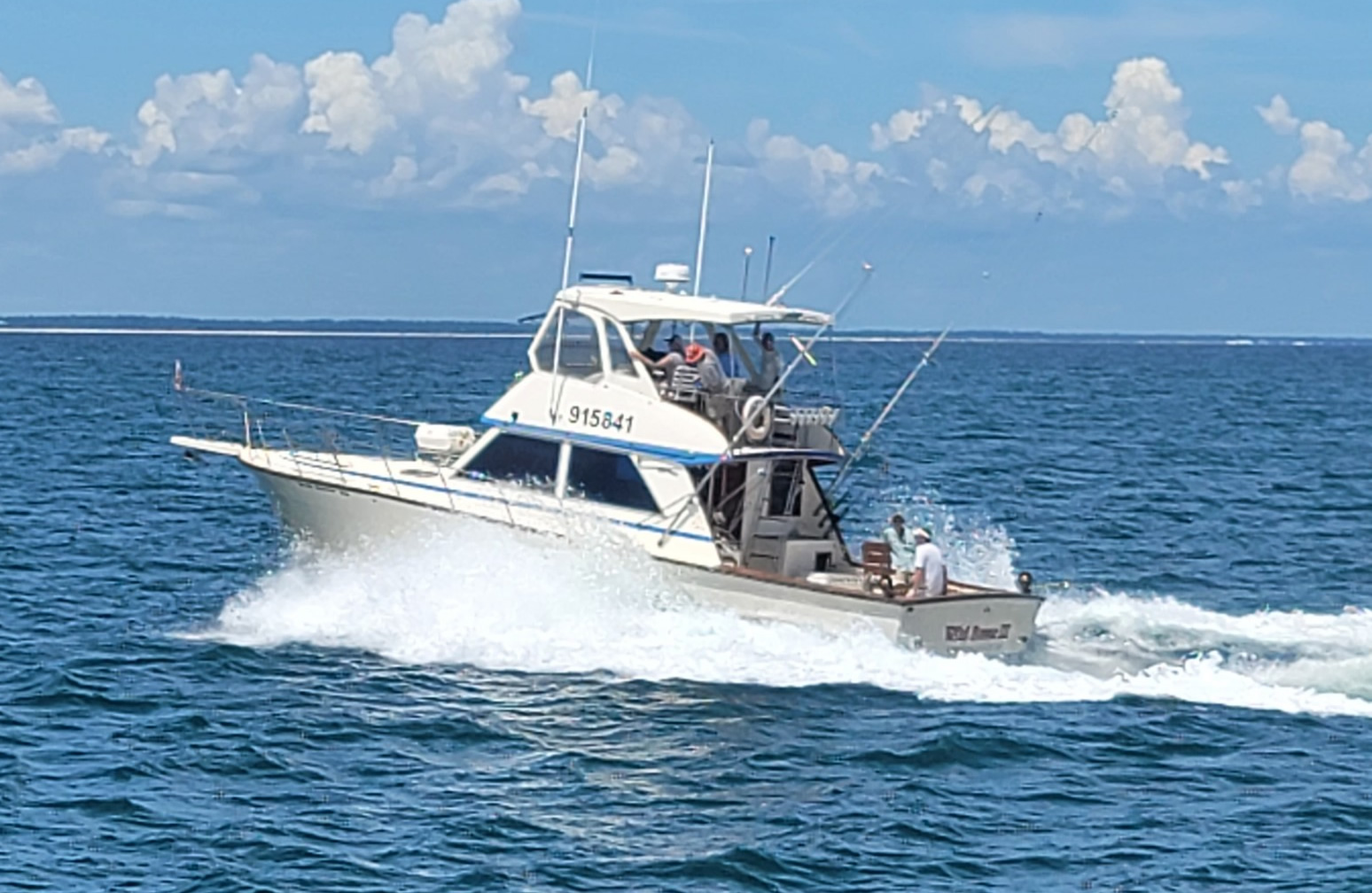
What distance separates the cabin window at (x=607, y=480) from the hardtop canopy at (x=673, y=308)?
1.45m

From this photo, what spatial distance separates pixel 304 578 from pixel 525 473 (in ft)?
9.11

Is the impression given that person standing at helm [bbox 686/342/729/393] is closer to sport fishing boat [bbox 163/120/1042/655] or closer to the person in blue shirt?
sport fishing boat [bbox 163/120/1042/655]

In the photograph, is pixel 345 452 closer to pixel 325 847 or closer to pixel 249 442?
pixel 249 442

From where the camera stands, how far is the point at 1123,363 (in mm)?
155125

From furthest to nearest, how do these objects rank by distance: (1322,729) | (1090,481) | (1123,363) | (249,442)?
(1123,363) → (1090,481) → (249,442) → (1322,729)

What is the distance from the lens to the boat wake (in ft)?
63.4

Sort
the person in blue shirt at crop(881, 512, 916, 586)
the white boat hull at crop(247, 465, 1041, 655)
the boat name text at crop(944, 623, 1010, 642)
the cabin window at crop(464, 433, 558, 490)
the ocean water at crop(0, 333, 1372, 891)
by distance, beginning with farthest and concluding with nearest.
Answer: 1. the cabin window at crop(464, 433, 558, 490)
2. the person in blue shirt at crop(881, 512, 916, 586)
3. the boat name text at crop(944, 623, 1010, 642)
4. the white boat hull at crop(247, 465, 1041, 655)
5. the ocean water at crop(0, 333, 1372, 891)

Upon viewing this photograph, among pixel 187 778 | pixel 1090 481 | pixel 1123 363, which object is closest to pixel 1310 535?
pixel 1090 481

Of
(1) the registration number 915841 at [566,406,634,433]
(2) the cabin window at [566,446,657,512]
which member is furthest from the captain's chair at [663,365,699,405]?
(2) the cabin window at [566,446,657,512]

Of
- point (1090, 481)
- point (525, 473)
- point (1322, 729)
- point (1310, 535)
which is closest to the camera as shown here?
point (1322, 729)

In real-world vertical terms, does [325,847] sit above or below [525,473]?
below

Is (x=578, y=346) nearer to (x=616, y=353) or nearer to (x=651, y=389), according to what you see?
(x=616, y=353)

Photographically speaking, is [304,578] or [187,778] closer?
[187,778]

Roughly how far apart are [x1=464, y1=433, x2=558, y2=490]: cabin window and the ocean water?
30.1 inches
